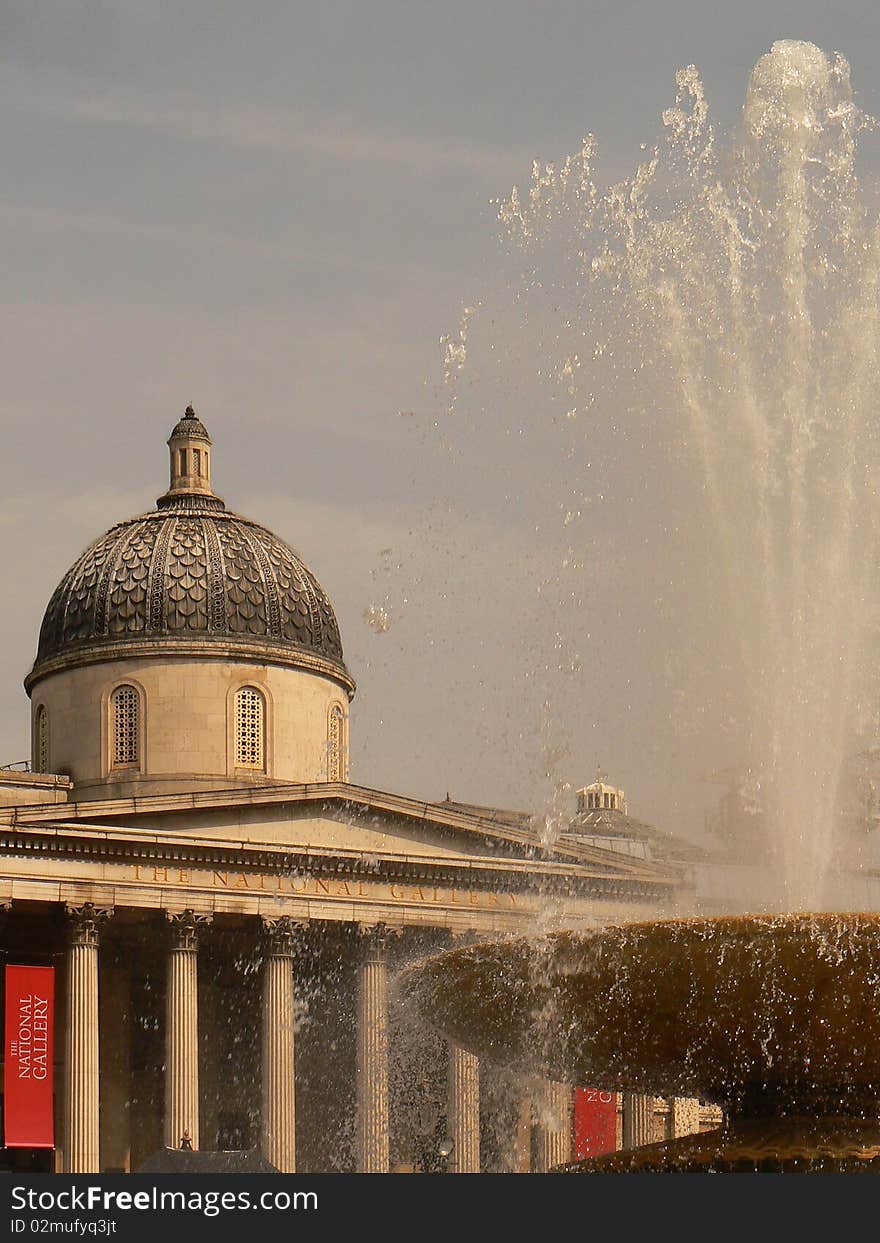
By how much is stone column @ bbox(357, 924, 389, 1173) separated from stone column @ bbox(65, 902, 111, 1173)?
5.60 metres

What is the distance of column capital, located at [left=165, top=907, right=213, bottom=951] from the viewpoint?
5166 cm

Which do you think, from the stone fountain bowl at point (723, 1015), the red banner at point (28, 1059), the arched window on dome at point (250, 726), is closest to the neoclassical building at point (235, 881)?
the arched window on dome at point (250, 726)

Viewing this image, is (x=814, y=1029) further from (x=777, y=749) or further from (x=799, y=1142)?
(x=777, y=749)

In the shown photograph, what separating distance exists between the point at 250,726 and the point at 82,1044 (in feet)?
42.9

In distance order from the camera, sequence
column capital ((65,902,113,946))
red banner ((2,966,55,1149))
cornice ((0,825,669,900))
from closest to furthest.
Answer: red banner ((2,966,55,1149)), cornice ((0,825,669,900)), column capital ((65,902,113,946))

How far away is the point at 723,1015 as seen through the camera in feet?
52.3

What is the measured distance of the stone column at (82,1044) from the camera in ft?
165

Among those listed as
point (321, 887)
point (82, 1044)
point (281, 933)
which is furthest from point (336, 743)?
point (82, 1044)

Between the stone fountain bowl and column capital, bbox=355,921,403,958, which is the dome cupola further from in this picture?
the stone fountain bowl

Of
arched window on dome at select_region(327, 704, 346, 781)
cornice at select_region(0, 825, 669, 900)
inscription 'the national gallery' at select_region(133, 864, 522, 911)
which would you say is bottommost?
inscription 'the national gallery' at select_region(133, 864, 522, 911)

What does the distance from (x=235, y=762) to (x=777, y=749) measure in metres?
42.4

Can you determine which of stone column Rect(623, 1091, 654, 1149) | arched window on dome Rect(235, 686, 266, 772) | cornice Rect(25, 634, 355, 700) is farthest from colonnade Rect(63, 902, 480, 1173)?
cornice Rect(25, 634, 355, 700)

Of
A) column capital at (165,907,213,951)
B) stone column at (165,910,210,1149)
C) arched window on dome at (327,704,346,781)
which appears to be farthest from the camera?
arched window on dome at (327,704,346,781)

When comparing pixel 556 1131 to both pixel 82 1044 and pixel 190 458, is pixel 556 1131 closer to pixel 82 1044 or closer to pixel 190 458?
pixel 82 1044
